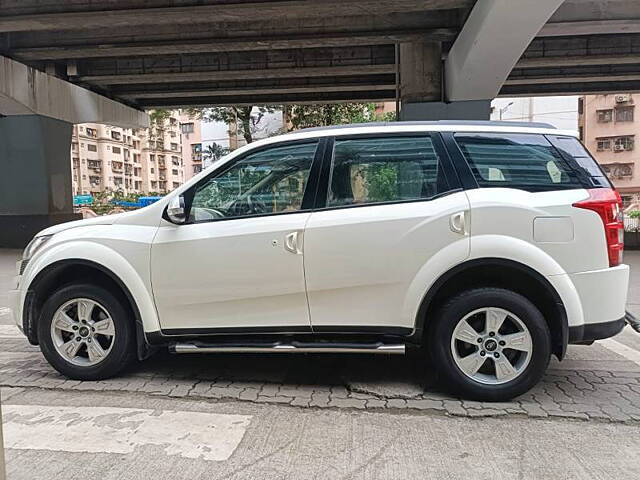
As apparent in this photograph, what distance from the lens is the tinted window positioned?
3.80 metres

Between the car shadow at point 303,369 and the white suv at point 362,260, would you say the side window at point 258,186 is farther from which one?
the car shadow at point 303,369

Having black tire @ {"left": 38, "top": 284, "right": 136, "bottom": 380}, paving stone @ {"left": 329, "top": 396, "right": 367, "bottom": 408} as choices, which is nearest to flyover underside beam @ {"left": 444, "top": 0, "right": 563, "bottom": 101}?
paving stone @ {"left": 329, "top": 396, "right": 367, "bottom": 408}

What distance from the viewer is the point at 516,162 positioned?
3877 millimetres

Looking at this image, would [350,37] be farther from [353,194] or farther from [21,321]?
[21,321]

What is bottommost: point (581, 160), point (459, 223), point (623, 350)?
point (623, 350)

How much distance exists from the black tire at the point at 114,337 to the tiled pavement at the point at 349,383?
106 millimetres

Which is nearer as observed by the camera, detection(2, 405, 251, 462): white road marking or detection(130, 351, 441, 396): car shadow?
detection(2, 405, 251, 462): white road marking

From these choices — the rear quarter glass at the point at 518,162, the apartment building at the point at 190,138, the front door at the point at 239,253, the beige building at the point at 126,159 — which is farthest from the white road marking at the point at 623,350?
the apartment building at the point at 190,138

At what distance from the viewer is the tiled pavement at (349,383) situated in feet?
12.2

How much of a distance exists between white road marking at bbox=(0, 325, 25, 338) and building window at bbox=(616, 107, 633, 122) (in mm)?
53865

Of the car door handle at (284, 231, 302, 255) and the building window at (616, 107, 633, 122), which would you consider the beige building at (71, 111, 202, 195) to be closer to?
the building window at (616, 107, 633, 122)

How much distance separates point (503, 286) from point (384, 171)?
1.23m

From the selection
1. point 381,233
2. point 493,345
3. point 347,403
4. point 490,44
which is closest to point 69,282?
point 347,403

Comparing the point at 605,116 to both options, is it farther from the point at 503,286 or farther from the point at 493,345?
the point at 493,345
